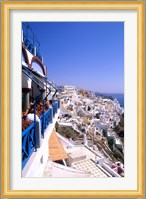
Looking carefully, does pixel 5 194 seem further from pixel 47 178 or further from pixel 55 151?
pixel 55 151

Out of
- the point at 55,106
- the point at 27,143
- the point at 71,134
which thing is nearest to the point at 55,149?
the point at 71,134

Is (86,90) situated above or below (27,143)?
above

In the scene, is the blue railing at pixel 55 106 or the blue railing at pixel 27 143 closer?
the blue railing at pixel 27 143

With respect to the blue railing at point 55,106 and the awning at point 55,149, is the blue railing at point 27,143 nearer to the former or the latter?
the awning at point 55,149

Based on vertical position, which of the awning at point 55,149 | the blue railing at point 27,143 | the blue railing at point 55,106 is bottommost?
the awning at point 55,149

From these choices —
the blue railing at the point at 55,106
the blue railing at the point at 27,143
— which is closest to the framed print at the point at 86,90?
the blue railing at the point at 27,143

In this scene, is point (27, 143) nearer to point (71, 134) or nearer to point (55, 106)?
point (71, 134)

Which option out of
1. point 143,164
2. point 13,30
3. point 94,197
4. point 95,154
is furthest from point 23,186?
point 13,30
